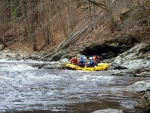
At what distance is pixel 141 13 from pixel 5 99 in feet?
50.2

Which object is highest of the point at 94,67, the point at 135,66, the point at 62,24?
the point at 62,24

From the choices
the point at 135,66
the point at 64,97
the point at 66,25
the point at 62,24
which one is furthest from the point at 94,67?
the point at 66,25

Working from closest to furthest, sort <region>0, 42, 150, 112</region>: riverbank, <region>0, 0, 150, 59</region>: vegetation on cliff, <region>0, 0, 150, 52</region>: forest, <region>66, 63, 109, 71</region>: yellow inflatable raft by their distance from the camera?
<region>0, 42, 150, 112</region>: riverbank, <region>66, 63, 109, 71</region>: yellow inflatable raft, <region>0, 0, 150, 59</region>: vegetation on cliff, <region>0, 0, 150, 52</region>: forest

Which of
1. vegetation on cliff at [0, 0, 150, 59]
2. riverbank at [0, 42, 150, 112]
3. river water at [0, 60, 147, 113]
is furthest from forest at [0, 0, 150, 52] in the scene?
river water at [0, 60, 147, 113]

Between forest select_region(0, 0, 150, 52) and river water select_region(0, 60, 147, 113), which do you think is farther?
forest select_region(0, 0, 150, 52)

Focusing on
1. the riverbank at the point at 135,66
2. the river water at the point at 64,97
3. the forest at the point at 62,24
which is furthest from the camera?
the forest at the point at 62,24

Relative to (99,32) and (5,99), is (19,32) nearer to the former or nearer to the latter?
(99,32)

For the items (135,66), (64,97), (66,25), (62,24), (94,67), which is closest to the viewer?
(64,97)

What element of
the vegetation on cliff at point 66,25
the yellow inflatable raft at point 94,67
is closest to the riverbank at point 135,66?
the yellow inflatable raft at point 94,67

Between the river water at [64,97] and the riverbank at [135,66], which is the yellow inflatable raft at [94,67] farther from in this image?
the river water at [64,97]

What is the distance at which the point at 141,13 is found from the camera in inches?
915

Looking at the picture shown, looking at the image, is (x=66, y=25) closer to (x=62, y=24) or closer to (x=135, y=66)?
(x=62, y=24)

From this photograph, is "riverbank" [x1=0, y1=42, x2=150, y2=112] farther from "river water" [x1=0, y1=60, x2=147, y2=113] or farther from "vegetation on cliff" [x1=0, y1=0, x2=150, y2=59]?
"vegetation on cliff" [x1=0, y1=0, x2=150, y2=59]

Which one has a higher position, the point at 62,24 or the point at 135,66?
the point at 62,24
